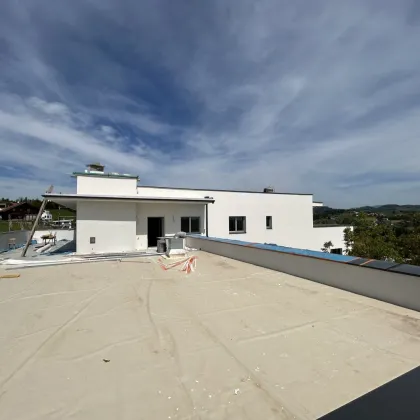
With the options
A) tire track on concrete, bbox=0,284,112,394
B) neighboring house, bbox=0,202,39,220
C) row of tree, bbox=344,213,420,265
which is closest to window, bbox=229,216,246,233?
row of tree, bbox=344,213,420,265

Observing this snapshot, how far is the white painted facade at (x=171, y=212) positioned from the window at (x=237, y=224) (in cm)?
24

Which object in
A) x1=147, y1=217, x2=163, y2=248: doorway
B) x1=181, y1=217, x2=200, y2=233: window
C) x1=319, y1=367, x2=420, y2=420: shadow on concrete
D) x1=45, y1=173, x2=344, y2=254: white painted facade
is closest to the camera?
x1=319, y1=367, x2=420, y2=420: shadow on concrete

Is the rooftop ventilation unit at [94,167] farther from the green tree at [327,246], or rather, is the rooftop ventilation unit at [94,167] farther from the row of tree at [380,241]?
the row of tree at [380,241]

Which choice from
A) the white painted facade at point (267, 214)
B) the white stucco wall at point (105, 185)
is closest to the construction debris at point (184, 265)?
the white stucco wall at point (105, 185)

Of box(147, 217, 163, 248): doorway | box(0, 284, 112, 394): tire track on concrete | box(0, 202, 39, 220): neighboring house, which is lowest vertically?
box(0, 284, 112, 394): tire track on concrete

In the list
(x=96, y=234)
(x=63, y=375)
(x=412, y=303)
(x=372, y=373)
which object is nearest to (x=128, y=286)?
(x=63, y=375)

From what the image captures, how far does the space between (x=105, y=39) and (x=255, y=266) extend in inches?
379

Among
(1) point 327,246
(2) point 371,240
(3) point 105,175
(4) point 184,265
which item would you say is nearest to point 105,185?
(3) point 105,175

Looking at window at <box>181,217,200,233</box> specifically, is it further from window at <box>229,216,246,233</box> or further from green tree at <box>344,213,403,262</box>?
green tree at <box>344,213,403,262</box>

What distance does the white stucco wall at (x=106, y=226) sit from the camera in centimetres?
1235

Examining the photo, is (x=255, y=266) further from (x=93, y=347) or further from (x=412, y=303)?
(x=93, y=347)

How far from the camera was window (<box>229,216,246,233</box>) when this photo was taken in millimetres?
17473

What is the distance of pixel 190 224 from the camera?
15430 mm

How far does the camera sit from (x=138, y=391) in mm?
2314
